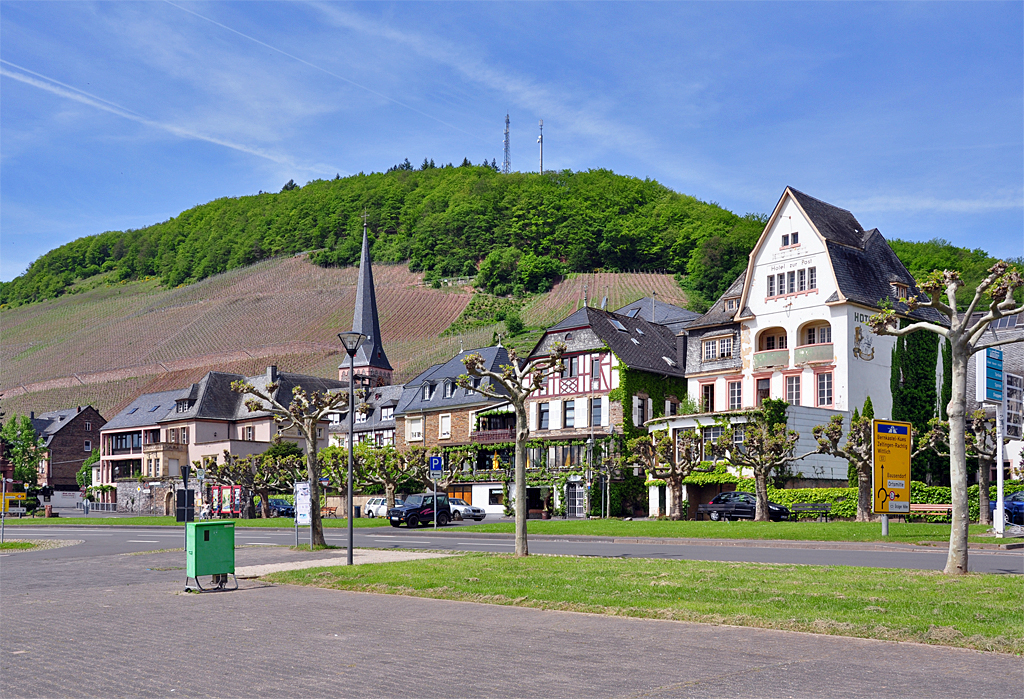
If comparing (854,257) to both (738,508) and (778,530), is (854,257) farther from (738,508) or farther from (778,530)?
(778,530)

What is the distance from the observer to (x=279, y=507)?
73625 millimetres

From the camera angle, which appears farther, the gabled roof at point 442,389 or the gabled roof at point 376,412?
the gabled roof at point 376,412

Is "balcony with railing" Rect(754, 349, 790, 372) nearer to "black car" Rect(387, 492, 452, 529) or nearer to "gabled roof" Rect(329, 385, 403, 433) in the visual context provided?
"black car" Rect(387, 492, 452, 529)

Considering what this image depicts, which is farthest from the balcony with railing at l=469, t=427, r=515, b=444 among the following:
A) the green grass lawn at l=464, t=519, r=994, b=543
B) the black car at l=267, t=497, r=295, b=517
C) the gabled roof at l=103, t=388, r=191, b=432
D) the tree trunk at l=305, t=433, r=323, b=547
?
the gabled roof at l=103, t=388, r=191, b=432

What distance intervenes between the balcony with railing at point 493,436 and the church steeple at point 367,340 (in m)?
48.5

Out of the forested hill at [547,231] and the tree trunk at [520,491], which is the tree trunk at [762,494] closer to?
the tree trunk at [520,491]

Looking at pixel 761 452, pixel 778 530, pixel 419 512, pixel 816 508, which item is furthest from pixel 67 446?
pixel 778 530

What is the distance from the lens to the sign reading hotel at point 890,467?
27.1m

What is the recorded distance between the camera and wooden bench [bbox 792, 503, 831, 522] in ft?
151

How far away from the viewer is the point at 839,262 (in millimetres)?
55250

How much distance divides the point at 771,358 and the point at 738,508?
1375cm

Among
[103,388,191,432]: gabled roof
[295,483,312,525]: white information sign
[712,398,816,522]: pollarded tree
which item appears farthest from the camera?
[103,388,191,432]: gabled roof

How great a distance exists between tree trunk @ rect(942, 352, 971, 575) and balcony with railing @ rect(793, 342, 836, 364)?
122ft

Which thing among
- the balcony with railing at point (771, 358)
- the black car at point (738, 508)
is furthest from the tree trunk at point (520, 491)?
the balcony with railing at point (771, 358)
